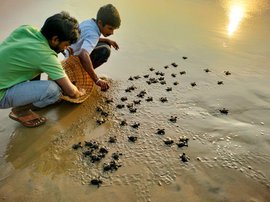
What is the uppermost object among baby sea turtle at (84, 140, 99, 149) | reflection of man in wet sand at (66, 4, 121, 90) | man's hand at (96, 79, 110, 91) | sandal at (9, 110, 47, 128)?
reflection of man in wet sand at (66, 4, 121, 90)

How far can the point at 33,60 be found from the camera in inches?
159

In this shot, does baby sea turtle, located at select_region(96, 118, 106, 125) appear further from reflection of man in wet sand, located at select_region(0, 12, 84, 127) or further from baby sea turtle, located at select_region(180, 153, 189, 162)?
baby sea turtle, located at select_region(180, 153, 189, 162)

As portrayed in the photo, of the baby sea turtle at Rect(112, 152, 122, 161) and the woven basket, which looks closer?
the baby sea turtle at Rect(112, 152, 122, 161)

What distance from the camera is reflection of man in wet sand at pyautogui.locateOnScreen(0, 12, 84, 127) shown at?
3996 mm

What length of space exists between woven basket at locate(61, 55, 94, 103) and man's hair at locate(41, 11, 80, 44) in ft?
4.16

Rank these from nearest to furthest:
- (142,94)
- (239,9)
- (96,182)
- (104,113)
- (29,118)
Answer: (96,182) → (29,118) → (104,113) → (142,94) → (239,9)

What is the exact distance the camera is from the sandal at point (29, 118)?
14.9 feet

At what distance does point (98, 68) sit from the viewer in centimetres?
630

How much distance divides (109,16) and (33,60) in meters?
1.55

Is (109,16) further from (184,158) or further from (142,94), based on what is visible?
(184,158)

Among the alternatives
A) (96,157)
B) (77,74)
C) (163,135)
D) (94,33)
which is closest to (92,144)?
(96,157)

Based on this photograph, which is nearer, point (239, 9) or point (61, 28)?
point (61, 28)

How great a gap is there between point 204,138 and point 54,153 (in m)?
1.90

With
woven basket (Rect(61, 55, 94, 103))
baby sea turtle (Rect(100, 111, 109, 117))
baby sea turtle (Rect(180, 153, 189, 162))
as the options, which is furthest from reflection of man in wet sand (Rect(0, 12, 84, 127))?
baby sea turtle (Rect(180, 153, 189, 162))
